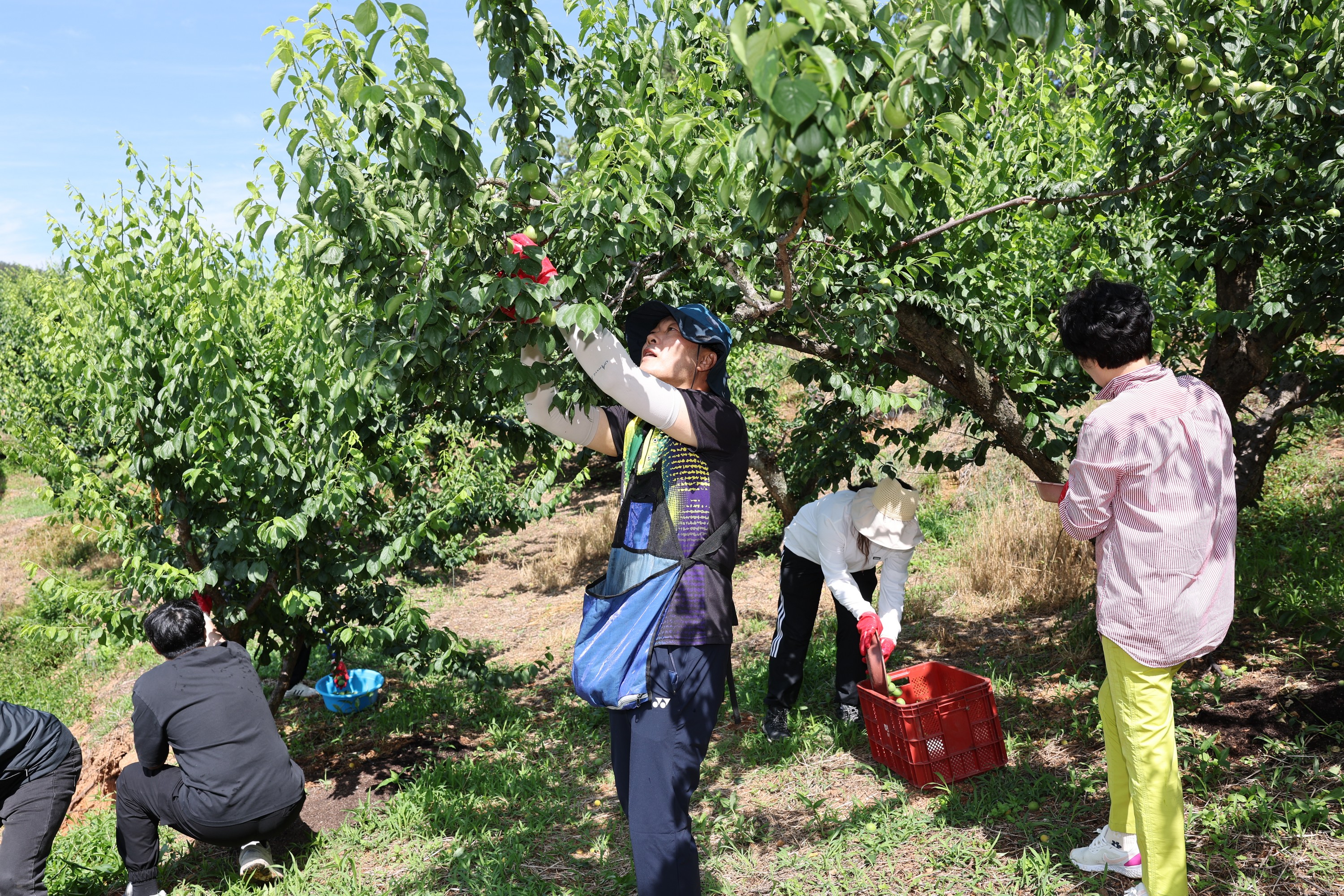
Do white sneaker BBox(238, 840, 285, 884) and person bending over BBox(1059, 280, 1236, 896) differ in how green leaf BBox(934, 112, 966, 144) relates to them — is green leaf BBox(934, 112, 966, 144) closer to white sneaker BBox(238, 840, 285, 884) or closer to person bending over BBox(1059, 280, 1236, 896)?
person bending over BBox(1059, 280, 1236, 896)

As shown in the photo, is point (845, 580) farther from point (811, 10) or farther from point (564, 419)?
point (811, 10)

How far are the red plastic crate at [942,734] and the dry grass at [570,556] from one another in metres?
6.31

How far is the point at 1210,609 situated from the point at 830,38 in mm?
1799

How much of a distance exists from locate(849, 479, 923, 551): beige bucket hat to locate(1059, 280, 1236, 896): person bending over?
129 cm

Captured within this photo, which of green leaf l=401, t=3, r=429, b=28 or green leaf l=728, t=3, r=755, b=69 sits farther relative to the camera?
green leaf l=401, t=3, r=429, b=28

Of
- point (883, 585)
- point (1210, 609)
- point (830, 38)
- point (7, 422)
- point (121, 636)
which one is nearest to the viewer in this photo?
point (830, 38)

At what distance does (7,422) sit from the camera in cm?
468

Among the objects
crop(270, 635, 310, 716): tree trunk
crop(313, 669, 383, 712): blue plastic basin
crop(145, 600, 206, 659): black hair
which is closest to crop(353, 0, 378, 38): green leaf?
crop(145, 600, 206, 659): black hair

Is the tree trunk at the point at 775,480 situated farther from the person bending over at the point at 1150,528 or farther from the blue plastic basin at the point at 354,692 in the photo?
the person bending over at the point at 1150,528

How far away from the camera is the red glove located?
11.8 ft

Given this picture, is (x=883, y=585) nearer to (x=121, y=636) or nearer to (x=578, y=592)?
(x=121, y=636)

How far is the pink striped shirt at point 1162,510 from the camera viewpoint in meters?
2.33

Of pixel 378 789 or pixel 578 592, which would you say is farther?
pixel 578 592

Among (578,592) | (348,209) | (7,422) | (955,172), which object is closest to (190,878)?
(7,422)
